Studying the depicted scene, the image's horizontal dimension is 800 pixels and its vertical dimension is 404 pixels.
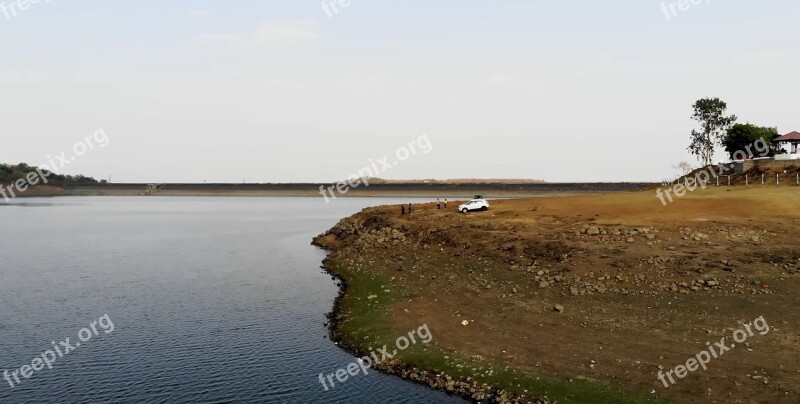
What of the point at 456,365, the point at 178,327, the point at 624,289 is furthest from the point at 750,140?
the point at 178,327

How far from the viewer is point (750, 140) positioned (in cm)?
8406

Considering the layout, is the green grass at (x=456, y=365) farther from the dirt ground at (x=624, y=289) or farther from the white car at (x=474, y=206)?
the white car at (x=474, y=206)

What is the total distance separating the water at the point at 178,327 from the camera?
2516cm

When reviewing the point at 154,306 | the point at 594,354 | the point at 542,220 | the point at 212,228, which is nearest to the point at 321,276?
the point at 154,306

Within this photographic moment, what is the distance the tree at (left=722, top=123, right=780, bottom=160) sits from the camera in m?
82.2

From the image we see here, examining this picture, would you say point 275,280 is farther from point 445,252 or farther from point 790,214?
point 790,214

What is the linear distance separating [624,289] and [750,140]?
66540mm

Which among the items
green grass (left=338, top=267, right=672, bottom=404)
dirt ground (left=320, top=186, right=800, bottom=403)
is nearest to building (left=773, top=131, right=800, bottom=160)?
dirt ground (left=320, top=186, right=800, bottom=403)

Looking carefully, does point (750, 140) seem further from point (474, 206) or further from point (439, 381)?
point (439, 381)

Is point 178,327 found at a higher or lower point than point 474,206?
lower

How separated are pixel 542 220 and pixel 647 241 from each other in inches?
509

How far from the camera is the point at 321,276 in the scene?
53812 millimetres

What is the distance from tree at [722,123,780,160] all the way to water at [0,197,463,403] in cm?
6957

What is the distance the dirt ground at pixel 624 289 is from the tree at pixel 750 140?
2869cm
